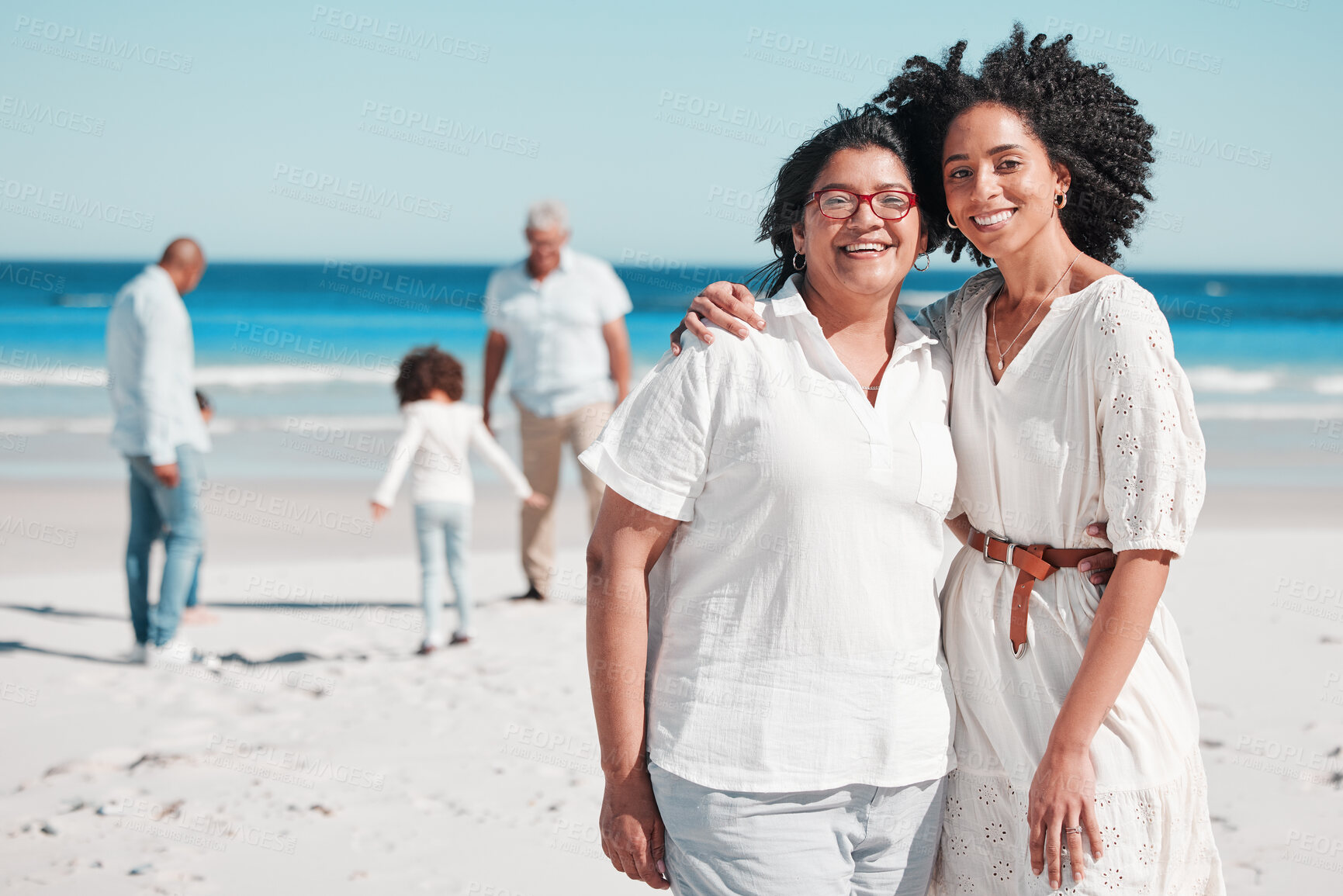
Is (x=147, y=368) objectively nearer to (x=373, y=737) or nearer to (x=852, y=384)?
(x=373, y=737)

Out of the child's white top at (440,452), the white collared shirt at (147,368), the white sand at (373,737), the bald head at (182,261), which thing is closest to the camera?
the white sand at (373,737)

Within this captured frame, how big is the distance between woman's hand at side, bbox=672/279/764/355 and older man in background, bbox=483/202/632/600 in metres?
4.20

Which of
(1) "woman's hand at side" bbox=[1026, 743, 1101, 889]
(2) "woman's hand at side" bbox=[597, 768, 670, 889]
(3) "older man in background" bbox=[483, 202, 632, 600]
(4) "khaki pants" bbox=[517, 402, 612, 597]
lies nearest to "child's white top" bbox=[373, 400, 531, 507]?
(4) "khaki pants" bbox=[517, 402, 612, 597]

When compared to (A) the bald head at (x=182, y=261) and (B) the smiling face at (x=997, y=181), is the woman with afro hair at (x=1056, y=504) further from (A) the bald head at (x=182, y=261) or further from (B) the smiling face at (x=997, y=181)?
(A) the bald head at (x=182, y=261)

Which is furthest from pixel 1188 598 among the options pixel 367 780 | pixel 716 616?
pixel 716 616

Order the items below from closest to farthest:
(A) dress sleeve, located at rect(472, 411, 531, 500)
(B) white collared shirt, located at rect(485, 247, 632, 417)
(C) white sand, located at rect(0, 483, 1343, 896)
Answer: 1. (C) white sand, located at rect(0, 483, 1343, 896)
2. (A) dress sleeve, located at rect(472, 411, 531, 500)
3. (B) white collared shirt, located at rect(485, 247, 632, 417)

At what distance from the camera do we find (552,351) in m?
6.22

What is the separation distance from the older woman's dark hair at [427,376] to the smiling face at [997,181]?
4012 mm

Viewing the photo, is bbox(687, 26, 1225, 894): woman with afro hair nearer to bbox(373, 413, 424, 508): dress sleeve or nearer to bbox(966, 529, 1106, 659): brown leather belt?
bbox(966, 529, 1106, 659): brown leather belt

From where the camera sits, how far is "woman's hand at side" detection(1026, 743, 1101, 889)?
180 centimetres

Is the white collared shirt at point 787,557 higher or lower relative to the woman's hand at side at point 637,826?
higher

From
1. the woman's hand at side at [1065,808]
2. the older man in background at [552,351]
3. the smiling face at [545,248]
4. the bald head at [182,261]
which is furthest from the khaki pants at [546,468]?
the woman's hand at side at [1065,808]

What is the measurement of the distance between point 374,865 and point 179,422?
8.90 feet

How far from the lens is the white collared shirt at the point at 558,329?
20.4ft
